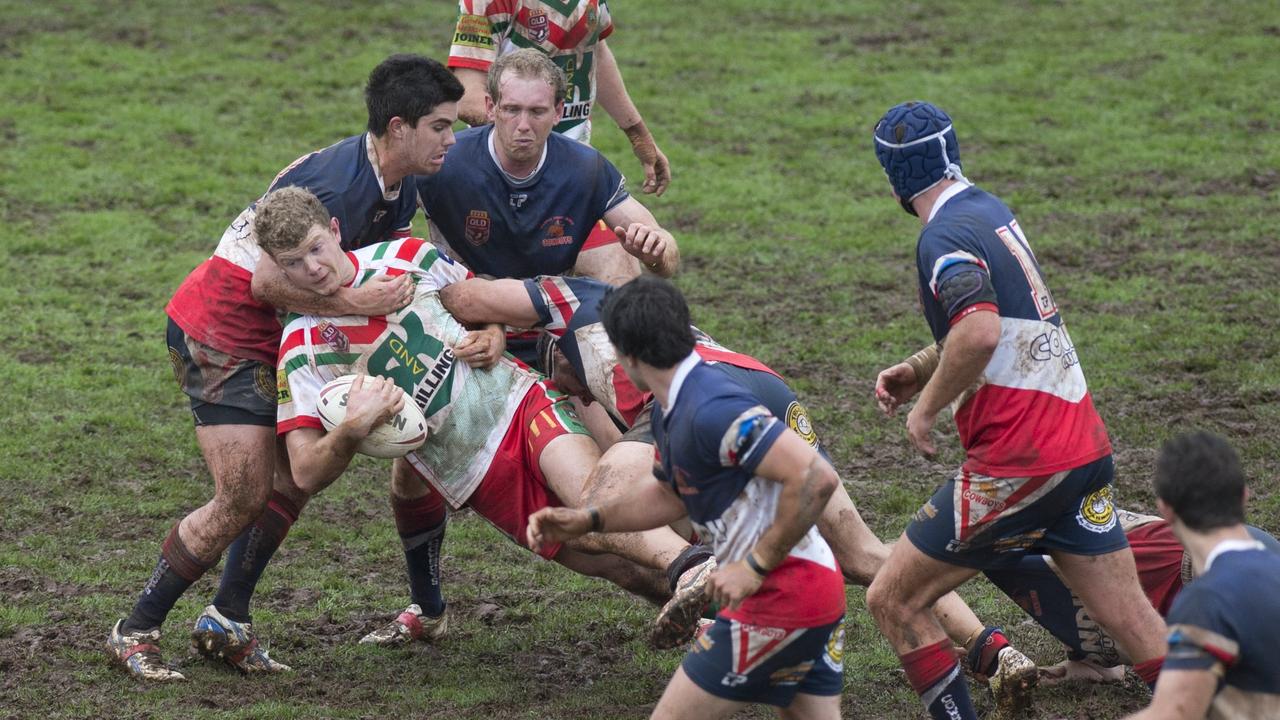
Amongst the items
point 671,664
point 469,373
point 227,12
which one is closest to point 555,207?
point 469,373

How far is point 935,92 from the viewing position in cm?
1543

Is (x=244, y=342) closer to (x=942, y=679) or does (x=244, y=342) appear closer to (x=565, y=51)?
(x=565, y=51)

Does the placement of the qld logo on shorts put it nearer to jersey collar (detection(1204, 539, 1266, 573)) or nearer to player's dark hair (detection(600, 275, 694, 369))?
jersey collar (detection(1204, 539, 1266, 573))

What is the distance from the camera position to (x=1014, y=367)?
5332 mm

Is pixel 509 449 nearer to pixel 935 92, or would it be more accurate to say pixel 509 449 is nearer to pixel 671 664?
pixel 671 664

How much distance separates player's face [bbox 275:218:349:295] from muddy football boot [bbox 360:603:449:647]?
5.98ft

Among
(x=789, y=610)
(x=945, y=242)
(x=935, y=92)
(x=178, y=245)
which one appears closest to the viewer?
(x=789, y=610)

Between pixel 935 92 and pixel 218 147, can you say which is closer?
pixel 218 147

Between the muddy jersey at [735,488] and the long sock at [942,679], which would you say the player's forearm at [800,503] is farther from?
the long sock at [942,679]

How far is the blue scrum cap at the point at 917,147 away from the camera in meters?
5.43

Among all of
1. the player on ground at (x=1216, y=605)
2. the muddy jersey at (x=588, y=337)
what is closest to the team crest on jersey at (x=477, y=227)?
the muddy jersey at (x=588, y=337)

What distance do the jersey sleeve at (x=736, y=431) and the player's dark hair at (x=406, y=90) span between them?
8.50 ft

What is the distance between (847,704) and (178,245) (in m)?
8.03

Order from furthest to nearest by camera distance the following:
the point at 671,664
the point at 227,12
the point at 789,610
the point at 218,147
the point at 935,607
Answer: the point at 227,12
the point at 218,147
the point at 671,664
the point at 935,607
the point at 789,610
